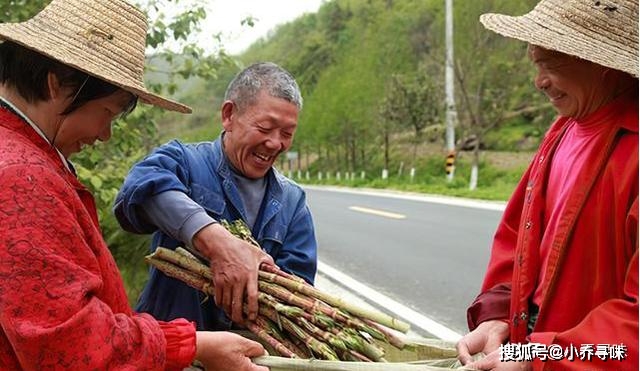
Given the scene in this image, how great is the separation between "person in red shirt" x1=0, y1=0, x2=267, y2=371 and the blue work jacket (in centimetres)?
50

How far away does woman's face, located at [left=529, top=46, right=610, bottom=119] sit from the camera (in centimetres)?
164

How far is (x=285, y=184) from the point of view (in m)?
2.33

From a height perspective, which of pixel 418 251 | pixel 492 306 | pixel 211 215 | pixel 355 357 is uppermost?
pixel 211 215

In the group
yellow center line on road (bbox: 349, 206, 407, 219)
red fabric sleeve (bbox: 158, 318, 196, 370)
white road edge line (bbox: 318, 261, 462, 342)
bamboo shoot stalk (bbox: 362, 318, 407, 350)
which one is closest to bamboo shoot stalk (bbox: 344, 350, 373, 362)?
bamboo shoot stalk (bbox: 362, 318, 407, 350)

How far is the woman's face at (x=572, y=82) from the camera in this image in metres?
1.64

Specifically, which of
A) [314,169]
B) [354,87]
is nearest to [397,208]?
[354,87]

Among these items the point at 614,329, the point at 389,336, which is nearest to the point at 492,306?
the point at 389,336

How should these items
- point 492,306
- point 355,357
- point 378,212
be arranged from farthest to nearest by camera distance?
point 378,212 → point 492,306 → point 355,357

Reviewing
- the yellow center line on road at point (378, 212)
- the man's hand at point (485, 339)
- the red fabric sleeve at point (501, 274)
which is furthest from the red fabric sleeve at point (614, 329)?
the yellow center line on road at point (378, 212)

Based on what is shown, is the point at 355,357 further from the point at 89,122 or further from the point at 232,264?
the point at 89,122

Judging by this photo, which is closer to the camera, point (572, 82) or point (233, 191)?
point (572, 82)

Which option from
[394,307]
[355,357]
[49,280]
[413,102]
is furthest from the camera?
[413,102]

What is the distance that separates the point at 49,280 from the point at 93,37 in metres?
0.64

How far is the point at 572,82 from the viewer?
65.6 inches
